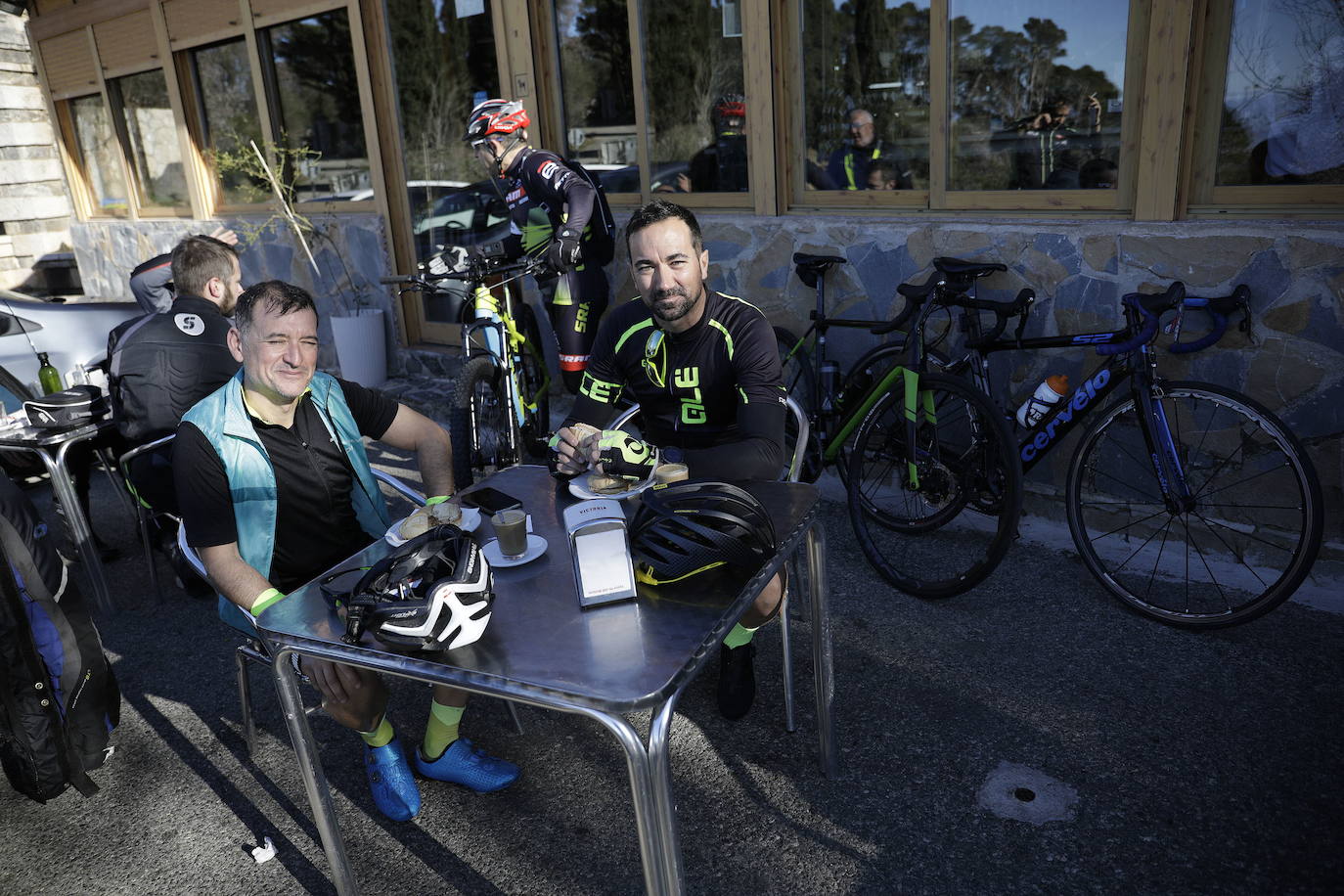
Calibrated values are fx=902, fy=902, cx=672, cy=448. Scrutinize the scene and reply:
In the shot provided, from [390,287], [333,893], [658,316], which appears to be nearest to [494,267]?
[658,316]

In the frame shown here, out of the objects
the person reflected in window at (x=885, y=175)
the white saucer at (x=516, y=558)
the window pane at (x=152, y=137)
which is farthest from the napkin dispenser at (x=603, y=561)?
the window pane at (x=152, y=137)

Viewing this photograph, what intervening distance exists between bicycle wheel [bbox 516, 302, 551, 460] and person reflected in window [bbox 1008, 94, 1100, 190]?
108 inches

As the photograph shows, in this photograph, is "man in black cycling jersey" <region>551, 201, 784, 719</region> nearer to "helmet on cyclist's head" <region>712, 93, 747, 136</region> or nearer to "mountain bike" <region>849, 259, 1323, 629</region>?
"mountain bike" <region>849, 259, 1323, 629</region>

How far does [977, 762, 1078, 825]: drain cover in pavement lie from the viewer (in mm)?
2393

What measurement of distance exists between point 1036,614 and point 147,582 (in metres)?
3.98

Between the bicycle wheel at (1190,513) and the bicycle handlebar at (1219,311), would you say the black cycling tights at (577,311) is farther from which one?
the bicycle handlebar at (1219,311)

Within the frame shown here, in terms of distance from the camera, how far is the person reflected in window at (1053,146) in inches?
162

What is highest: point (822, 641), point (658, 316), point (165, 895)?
point (658, 316)

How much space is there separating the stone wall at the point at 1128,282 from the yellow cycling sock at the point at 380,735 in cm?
294

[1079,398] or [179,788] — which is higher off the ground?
[1079,398]

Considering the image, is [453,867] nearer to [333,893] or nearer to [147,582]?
[333,893]

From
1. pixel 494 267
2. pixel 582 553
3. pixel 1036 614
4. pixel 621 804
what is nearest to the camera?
pixel 582 553

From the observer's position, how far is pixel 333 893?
2.35 metres

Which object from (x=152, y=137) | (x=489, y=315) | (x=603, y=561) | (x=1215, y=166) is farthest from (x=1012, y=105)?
(x=152, y=137)
